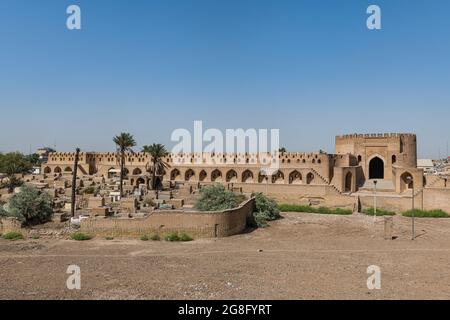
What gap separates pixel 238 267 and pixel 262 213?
1020cm

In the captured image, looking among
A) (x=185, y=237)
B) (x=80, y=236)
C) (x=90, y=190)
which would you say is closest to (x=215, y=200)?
(x=185, y=237)

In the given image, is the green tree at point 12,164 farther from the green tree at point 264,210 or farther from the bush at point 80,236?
the green tree at point 264,210

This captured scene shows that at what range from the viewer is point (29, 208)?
66.1 feet

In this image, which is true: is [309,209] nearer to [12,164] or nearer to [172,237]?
[172,237]

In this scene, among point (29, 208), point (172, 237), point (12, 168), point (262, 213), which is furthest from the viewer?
point (12, 168)

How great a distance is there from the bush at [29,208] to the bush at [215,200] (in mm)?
7978

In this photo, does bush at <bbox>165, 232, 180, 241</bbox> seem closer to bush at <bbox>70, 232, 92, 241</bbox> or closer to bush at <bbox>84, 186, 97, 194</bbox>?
bush at <bbox>70, 232, 92, 241</bbox>

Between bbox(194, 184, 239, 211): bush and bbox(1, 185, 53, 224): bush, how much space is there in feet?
26.2

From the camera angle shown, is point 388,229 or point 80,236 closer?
point 80,236

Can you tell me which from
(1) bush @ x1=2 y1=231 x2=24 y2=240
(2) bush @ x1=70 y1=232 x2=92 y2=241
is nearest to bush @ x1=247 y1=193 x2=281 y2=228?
(2) bush @ x1=70 y1=232 x2=92 y2=241

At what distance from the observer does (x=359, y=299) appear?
9883mm

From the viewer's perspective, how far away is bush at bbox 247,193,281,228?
72.1 feet

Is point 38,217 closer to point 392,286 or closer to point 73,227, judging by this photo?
point 73,227
